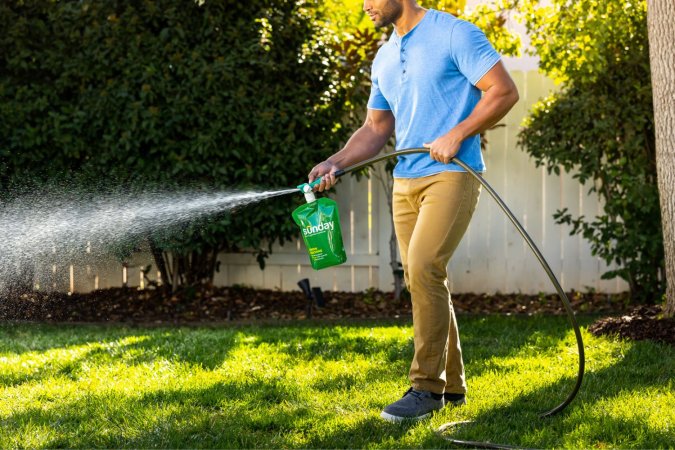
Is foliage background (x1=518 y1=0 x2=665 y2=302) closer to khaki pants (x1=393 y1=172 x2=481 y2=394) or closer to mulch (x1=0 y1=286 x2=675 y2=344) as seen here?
mulch (x1=0 y1=286 x2=675 y2=344)

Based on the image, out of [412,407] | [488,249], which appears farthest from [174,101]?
[412,407]

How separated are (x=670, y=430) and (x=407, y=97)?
5.14 ft

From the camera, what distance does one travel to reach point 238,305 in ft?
23.2

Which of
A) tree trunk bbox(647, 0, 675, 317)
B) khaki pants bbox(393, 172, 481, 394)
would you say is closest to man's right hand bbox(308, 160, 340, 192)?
khaki pants bbox(393, 172, 481, 394)

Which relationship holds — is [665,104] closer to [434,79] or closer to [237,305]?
[434,79]

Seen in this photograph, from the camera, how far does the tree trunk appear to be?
527 centimetres

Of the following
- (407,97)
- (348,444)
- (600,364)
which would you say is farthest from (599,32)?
(348,444)

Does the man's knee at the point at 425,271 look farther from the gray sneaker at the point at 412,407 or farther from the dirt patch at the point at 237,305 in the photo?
the dirt patch at the point at 237,305

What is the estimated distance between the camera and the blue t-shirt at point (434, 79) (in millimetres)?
3439

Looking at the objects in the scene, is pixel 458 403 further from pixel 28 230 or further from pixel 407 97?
pixel 28 230

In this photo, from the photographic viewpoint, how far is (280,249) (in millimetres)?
7633

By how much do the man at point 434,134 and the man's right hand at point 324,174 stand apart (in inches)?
10.9

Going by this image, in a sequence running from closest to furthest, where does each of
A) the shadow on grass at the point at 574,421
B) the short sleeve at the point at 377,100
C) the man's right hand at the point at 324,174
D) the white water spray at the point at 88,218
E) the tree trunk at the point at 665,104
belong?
1. the shadow on grass at the point at 574,421
2. the man's right hand at the point at 324,174
3. the short sleeve at the point at 377,100
4. the tree trunk at the point at 665,104
5. the white water spray at the point at 88,218

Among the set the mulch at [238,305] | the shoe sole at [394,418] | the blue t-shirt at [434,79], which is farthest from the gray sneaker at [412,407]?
the mulch at [238,305]
